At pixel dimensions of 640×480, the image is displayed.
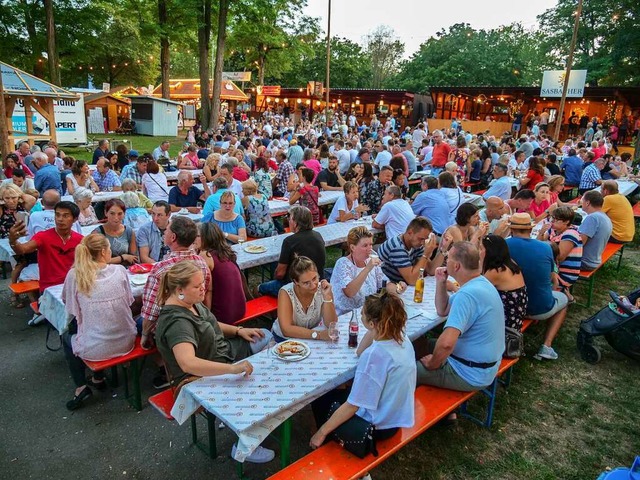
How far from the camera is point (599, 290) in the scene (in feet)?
21.6

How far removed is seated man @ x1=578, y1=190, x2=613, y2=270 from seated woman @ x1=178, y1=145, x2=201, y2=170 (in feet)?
28.5

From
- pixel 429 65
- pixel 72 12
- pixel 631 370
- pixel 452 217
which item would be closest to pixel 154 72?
pixel 72 12

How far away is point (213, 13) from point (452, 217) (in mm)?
18975

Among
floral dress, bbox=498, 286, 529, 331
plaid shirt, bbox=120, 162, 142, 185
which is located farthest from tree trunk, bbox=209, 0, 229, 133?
floral dress, bbox=498, 286, 529, 331

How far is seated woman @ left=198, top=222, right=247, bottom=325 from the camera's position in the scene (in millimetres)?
3797

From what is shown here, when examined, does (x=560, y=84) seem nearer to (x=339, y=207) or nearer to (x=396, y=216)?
(x=339, y=207)

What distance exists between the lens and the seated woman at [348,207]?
6.74 m

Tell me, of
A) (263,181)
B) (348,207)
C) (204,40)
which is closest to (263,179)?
(263,181)

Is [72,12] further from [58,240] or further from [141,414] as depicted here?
[141,414]

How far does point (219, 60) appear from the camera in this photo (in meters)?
19.3

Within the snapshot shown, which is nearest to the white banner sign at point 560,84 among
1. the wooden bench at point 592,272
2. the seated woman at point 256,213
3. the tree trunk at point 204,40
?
the tree trunk at point 204,40

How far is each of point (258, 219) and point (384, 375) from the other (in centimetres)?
413

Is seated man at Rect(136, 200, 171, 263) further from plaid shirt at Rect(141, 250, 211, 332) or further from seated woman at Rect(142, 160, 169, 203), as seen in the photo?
seated woman at Rect(142, 160, 169, 203)

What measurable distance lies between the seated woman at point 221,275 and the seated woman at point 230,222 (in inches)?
65.1
